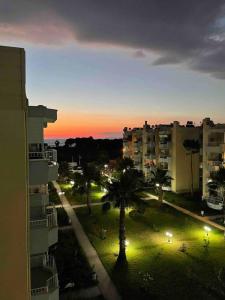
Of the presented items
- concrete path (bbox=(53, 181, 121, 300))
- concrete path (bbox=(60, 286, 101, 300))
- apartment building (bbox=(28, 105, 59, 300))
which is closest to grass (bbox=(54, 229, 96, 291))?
concrete path (bbox=(60, 286, 101, 300))

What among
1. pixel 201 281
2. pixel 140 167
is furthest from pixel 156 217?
pixel 140 167

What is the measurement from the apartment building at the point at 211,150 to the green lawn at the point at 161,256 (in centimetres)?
1090

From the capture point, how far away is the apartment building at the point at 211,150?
156ft

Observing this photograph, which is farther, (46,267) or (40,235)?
→ (46,267)

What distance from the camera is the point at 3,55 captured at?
8.71 m

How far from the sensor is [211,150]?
48875 mm

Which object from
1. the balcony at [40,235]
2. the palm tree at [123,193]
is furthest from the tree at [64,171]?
the balcony at [40,235]

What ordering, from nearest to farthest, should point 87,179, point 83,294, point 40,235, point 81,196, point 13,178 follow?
1. point 13,178
2. point 40,235
3. point 83,294
4. point 87,179
5. point 81,196

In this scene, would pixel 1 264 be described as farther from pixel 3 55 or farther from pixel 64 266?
pixel 64 266

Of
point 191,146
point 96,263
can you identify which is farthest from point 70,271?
point 191,146

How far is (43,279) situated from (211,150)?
40.7 metres

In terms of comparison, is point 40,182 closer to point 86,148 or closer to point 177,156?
point 177,156

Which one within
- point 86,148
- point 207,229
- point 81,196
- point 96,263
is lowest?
point 96,263

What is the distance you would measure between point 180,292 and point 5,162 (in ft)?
58.3
